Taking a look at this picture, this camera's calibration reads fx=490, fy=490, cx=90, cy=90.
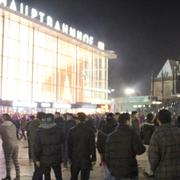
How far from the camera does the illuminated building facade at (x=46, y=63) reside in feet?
162

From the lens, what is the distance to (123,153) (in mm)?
7211

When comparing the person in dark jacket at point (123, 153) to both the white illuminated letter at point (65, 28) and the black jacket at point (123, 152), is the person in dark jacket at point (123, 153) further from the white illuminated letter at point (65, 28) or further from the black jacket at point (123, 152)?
the white illuminated letter at point (65, 28)

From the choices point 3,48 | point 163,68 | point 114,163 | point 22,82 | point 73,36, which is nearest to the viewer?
point 114,163

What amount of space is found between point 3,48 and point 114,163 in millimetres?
42526

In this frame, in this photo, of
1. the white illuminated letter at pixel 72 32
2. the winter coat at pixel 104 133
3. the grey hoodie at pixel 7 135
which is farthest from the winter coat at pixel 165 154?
the white illuminated letter at pixel 72 32

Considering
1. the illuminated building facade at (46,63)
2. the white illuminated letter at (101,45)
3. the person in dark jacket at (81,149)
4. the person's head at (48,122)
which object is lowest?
the person in dark jacket at (81,149)

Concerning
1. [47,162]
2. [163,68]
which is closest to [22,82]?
[47,162]

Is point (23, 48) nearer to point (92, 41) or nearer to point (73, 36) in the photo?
point (73, 36)

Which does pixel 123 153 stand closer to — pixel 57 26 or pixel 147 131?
pixel 147 131

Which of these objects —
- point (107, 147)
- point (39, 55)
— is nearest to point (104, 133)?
point (107, 147)

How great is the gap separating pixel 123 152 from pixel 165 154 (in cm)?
97

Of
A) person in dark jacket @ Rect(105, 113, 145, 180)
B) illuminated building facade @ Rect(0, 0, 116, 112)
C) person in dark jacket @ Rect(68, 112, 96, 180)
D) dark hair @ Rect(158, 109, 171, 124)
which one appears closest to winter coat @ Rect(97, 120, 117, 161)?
person in dark jacket @ Rect(68, 112, 96, 180)

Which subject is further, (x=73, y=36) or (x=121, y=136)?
(x=73, y=36)

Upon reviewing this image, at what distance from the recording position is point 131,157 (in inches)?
285
